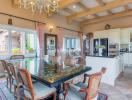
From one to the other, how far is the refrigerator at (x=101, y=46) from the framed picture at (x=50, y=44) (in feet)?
9.43

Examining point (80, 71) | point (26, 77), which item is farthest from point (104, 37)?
point (26, 77)

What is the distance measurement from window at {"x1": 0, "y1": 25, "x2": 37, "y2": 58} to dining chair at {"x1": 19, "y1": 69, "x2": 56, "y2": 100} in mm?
3370

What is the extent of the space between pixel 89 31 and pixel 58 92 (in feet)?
24.8

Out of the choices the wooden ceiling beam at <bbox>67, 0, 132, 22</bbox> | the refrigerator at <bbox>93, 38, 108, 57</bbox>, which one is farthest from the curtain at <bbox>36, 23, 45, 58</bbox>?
the refrigerator at <bbox>93, 38, 108, 57</bbox>

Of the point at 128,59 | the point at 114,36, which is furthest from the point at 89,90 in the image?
the point at 128,59

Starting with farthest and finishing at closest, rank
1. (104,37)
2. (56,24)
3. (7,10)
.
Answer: (104,37)
(56,24)
(7,10)

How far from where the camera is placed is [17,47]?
17.9ft

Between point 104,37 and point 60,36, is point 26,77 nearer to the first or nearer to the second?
point 60,36

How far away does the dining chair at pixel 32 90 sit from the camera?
1713 mm

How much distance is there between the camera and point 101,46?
7.94 meters

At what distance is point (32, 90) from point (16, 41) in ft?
13.6

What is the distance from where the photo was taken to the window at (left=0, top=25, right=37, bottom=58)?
495 centimetres

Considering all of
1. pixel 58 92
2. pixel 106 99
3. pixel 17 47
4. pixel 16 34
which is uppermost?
pixel 16 34

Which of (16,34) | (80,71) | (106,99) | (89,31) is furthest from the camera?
(89,31)
